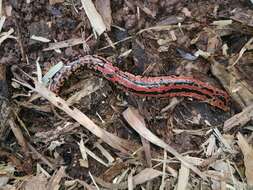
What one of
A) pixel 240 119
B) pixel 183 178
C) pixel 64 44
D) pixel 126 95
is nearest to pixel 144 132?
pixel 126 95

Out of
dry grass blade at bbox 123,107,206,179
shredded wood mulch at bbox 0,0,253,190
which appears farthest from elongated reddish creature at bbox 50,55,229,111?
dry grass blade at bbox 123,107,206,179

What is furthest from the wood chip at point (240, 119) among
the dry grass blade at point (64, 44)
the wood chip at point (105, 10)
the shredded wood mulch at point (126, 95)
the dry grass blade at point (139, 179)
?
the dry grass blade at point (64, 44)

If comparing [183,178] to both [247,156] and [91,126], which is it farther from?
[91,126]

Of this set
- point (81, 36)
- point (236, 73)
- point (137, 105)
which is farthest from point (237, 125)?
point (81, 36)

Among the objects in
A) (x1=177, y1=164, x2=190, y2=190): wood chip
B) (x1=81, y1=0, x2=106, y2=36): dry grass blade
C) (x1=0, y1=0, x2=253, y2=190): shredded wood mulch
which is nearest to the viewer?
(x1=177, y1=164, x2=190, y2=190): wood chip

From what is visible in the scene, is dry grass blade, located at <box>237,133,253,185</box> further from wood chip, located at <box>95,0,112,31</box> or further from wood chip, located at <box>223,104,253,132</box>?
wood chip, located at <box>95,0,112,31</box>

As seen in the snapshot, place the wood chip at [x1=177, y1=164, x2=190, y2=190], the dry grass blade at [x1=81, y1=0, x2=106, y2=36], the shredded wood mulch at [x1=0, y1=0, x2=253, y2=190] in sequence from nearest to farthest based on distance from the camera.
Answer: the wood chip at [x1=177, y1=164, x2=190, y2=190]
the shredded wood mulch at [x1=0, y1=0, x2=253, y2=190]
the dry grass blade at [x1=81, y1=0, x2=106, y2=36]
